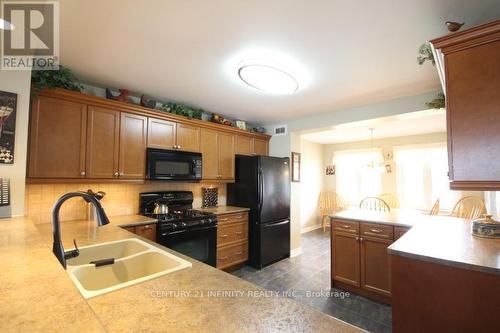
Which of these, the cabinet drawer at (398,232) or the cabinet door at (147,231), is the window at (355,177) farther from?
the cabinet door at (147,231)

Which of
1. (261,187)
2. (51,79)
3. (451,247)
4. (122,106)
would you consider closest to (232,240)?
(261,187)

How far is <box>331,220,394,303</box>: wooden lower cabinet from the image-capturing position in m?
2.47

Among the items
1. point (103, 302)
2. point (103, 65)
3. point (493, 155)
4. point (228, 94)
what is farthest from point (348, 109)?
point (103, 302)

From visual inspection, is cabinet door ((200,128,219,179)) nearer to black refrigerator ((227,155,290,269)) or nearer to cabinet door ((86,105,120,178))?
black refrigerator ((227,155,290,269))

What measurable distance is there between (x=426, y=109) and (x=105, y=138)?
3.60 metres

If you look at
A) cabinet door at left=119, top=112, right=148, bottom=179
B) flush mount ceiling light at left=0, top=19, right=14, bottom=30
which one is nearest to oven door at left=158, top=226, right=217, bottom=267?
cabinet door at left=119, top=112, right=148, bottom=179

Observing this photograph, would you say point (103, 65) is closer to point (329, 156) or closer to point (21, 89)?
point (21, 89)

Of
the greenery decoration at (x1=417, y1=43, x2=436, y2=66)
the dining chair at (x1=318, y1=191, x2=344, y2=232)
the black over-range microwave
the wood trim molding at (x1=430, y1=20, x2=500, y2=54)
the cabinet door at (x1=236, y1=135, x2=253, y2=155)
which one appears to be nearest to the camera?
the wood trim molding at (x1=430, y1=20, x2=500, y2=54)

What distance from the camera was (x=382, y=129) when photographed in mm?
4758

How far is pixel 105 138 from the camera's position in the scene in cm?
248

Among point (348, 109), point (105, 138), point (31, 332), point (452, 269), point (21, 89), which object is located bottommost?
point (452, 269)

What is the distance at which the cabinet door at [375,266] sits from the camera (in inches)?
96.6

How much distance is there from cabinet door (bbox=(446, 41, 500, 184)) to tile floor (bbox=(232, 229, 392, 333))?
1638mm

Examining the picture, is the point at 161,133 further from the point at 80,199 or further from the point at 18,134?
the point at 18,134
